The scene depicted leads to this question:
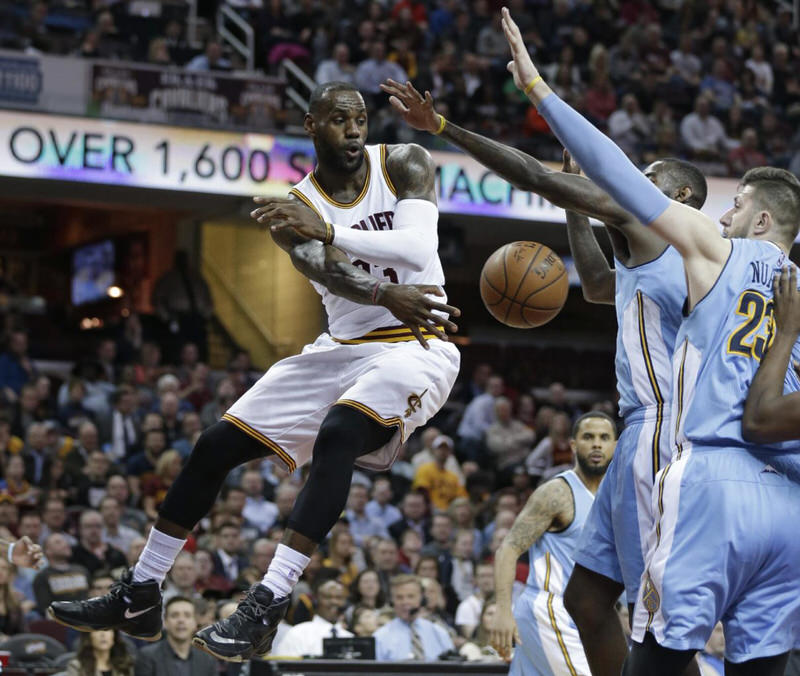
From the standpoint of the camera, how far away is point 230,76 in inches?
651

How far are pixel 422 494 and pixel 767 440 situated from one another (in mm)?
9922

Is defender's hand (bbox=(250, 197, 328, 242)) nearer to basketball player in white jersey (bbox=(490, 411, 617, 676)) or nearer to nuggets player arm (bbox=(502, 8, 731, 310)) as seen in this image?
nuggets player arm (bbox=(502, 8, 731, 310))

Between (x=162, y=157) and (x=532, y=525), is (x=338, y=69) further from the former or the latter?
(x=532, y=525)

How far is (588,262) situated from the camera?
244 inches

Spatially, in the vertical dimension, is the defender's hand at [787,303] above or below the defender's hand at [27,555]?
above

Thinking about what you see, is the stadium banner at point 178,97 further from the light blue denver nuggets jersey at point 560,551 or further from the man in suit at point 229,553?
the light blue denver nuggets jersey at point 560,551

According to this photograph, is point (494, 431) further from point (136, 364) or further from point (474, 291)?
point (474, 291)

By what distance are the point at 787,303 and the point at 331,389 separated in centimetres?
208

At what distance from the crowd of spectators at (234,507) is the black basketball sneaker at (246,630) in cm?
371

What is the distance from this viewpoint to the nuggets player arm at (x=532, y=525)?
7238 millimetres

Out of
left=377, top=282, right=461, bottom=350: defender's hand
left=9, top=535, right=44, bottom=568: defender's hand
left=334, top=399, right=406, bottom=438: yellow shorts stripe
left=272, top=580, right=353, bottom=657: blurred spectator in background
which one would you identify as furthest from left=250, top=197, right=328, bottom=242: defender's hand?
left=272, top=580, right=353, bottom=657: blurred spectator in background

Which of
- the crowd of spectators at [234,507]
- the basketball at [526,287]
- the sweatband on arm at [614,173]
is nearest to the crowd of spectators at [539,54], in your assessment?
the crowd of spectators at [234,507]

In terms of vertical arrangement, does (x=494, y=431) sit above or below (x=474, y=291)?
below

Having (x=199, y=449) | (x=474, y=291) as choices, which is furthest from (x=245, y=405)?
(x=474, y=291)
